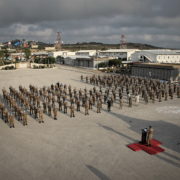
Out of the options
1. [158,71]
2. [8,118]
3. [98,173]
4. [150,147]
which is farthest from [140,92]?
[98,173]

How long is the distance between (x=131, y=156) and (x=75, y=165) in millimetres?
2810

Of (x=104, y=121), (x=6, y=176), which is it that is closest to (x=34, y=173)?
(x=6, y=176)

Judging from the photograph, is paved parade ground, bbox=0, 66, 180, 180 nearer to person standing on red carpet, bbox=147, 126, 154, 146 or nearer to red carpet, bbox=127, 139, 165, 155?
red carpet, bbox=127, 139, 165, 155

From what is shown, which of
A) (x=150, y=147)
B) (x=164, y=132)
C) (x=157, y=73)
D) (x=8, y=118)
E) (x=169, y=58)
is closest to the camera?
(x=150, y=147)

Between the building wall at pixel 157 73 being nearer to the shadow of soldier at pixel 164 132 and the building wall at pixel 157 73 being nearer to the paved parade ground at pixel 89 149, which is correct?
the paved parade ground at pixel 89 149

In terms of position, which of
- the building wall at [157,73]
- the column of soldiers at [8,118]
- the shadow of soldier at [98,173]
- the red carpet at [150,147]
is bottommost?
the shadow of soldier at [98,173]

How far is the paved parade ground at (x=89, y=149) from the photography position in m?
8.51

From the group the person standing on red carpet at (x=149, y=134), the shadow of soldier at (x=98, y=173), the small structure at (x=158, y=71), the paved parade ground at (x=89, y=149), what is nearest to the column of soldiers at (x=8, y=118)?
the paved parade ground at (x=89, y=149)

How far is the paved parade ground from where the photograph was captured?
335 inches

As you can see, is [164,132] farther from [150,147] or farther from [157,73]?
[157,73]

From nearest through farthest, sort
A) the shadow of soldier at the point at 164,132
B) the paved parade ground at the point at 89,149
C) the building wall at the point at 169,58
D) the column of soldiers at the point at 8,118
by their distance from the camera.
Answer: the paved parade ground at the point at 89,149 < the shadow of soldier at the point at 164,132 < the column of soldiers at the point at 8,118 < the building wall at the point at 169,58

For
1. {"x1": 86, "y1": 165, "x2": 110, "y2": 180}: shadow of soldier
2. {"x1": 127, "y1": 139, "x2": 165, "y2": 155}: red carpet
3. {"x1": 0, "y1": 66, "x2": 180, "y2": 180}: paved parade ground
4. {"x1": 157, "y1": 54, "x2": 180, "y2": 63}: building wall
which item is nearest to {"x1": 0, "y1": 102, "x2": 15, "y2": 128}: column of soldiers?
{"x1": 0, "y1": 66, "x2": 180, "y2": 180}: paved parade ground

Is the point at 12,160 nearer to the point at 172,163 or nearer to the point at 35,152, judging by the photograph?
the point at 35,152

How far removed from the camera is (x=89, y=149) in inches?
415
